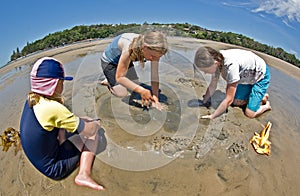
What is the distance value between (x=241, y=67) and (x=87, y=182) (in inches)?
131

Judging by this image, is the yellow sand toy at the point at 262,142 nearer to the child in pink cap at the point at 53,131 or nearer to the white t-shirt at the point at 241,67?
the white t-shirt at the point at 241,67

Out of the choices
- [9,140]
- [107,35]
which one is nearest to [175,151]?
[9,140]

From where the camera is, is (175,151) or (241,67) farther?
(241,67)

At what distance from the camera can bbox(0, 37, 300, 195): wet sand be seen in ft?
11.9

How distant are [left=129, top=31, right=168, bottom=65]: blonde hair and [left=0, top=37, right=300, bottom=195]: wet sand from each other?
3.82 feet

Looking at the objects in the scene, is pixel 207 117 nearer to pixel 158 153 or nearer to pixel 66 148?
pixel 158 153

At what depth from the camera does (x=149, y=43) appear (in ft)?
14.8

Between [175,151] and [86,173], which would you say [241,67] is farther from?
[86,173]

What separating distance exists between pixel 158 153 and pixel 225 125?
147cm

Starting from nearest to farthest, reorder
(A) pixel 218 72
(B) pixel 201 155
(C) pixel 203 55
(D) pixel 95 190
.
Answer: (D) pixel 95 190, (B) pixel 201 155, (C) pixel 203 55, (A) pixel 218 72

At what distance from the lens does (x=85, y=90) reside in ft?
20.6

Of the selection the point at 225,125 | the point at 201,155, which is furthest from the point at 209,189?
the point at 225,125

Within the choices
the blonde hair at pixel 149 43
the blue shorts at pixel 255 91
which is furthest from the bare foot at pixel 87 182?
the blue shorts at pixel 255 91

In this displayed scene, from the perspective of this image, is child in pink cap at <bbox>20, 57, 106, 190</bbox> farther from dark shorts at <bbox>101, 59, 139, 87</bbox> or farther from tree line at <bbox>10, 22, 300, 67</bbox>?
tree line at <bbox>10, 22, 300, 67</bbox>
